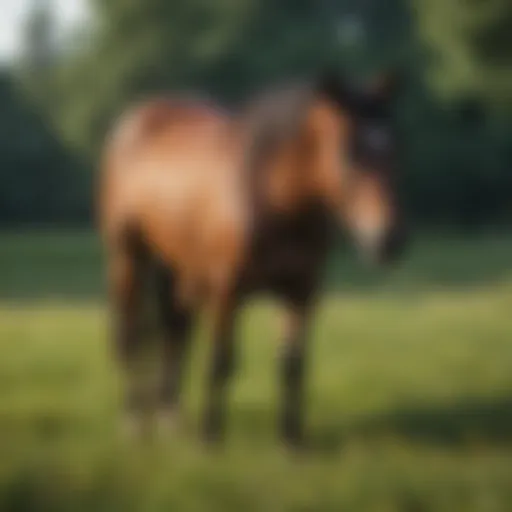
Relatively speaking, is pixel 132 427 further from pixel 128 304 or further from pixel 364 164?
pixel 364 164

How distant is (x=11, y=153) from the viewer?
814 millimetres

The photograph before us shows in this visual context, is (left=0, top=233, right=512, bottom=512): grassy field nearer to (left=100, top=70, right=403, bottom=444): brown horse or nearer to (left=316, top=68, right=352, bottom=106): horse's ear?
(left=100, top=70, right=403, bottom=444): brown horse

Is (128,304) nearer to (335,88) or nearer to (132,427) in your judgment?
(132,427)

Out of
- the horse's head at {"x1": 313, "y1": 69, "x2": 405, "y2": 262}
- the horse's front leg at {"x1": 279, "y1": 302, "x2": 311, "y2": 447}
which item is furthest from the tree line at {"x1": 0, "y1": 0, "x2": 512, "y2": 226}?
the horse's front leg at {"x1": 279, "y1": 302, "x2": 311, "y2": 447}

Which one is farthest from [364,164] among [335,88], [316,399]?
[316,399]

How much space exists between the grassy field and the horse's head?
29 mm

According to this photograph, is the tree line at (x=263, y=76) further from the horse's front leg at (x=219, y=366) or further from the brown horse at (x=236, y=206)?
the horse's front leg at (x=219, y=366)

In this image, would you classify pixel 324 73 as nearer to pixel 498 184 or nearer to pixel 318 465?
pixel 498 184

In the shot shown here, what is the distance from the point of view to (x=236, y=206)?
806 mm

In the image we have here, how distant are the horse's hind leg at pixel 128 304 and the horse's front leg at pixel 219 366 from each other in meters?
0.05

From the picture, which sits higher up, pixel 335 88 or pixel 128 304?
pixel 335 88

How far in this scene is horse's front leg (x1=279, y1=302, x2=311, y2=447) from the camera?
0.80 metres

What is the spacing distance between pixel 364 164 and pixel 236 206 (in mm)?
104

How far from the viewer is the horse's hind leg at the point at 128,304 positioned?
0.82 m
